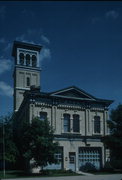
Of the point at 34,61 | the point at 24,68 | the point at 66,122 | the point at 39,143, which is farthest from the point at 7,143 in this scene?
the point at 34,61

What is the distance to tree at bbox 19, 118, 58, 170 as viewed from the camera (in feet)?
95.3

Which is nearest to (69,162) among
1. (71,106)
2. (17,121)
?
(71,106)

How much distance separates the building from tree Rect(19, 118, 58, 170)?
4.15 metres

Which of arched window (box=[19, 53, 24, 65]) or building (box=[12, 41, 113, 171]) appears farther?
arched window (box=[19, 53, 24, 65])

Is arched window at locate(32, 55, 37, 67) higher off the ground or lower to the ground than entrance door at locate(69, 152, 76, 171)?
higher

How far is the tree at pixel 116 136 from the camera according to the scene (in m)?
30.4

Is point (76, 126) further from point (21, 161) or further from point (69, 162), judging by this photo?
point (21, 161)

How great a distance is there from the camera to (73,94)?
124ft

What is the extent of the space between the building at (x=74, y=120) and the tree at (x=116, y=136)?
17.0ft

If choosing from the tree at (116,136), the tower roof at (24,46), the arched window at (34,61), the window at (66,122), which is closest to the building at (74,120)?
the window at (66,122)

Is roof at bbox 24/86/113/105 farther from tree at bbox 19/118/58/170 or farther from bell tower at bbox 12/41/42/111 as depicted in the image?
bell tower at bbox 12/41/42/111

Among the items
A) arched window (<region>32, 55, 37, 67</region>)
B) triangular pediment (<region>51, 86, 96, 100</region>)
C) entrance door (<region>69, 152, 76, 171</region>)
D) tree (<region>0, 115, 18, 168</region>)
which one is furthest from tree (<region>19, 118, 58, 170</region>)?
arched window (<region>32, 55, 37, 67</region>)

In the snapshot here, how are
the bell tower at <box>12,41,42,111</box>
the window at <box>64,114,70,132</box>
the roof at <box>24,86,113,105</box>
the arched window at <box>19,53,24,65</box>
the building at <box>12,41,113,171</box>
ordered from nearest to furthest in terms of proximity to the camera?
the building at <box>12,41,113,171</box>
the roof at <box>24,86,113,105</box>
the window at <box>64,114,70,132</box>
the bell tower at <box>12,41,42,111</box>
the arched window at <box>19,53,24,65</box>

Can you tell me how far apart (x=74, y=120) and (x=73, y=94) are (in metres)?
3.65
